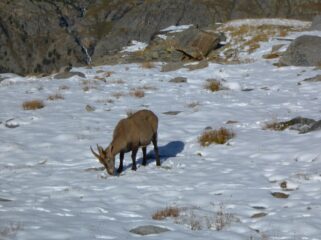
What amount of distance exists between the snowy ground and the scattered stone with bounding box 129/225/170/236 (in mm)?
205

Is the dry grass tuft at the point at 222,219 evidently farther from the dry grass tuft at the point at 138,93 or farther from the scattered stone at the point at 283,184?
the dry grass tuft at the point at 138,93

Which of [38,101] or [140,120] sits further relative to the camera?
[38,101]

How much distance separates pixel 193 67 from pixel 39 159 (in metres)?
18.3

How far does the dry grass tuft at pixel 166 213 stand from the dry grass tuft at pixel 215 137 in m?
6.27

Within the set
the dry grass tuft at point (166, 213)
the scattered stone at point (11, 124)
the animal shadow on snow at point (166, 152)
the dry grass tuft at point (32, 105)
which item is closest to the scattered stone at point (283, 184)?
the dry grass tuft at point (166, 213)

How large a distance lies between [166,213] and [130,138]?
14.7ft

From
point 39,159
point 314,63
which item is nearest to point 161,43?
point 314,63

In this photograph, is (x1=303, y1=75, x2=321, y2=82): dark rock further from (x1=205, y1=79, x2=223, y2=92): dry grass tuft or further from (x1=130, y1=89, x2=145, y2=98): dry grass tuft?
(x1=130, y1=89, x2=145, y2=98): dry grass tuft

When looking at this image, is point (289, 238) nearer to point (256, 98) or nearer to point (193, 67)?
point (256, 98)

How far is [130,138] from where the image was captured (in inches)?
559

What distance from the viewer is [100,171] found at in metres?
14.2

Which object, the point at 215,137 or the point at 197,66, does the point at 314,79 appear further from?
the point at 215,137

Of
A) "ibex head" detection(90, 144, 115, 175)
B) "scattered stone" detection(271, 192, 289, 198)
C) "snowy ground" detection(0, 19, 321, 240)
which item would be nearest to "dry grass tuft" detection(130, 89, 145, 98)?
"snowy ground" detection(0, 19, 321, 240)

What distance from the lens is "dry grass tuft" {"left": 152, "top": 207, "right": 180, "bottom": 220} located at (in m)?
9.87
